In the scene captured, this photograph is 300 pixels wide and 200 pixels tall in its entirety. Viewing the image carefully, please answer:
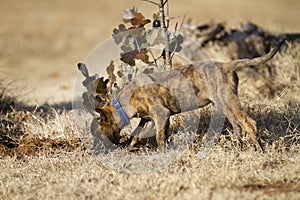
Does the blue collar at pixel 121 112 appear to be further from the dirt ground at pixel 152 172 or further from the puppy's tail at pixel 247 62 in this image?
the puppy's tail at pixel 247 62

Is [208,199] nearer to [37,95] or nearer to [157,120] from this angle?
[157,120]

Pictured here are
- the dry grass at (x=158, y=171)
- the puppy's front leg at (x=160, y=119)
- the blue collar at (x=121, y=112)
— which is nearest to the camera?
the dry grass at (x=158, y=171)

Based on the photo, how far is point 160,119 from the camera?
6211mm

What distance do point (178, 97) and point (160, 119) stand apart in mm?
434

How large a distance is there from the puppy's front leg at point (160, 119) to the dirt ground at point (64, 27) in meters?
3.64

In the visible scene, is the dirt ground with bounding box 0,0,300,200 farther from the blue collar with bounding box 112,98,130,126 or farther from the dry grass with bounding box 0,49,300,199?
the blue collar with bounding box 112,98,130,126

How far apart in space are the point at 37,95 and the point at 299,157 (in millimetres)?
6704

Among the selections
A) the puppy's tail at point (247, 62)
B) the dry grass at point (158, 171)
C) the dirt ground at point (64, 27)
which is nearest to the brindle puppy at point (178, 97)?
the puppy's tail at point (247, 62)

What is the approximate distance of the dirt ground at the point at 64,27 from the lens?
511 inches

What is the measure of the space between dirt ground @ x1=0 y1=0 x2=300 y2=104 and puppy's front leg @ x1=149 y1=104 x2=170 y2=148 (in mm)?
3643

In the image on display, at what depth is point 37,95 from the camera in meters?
11.3

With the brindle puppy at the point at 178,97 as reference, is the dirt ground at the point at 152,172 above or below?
below

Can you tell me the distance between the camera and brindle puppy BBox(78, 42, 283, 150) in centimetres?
626

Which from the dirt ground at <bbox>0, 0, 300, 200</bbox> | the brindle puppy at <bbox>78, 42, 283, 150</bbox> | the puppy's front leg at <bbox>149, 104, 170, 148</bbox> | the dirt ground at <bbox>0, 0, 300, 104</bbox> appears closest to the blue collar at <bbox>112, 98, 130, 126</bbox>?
the brindle puppy at <bbox>78, 42, 283, 150</bbox>
